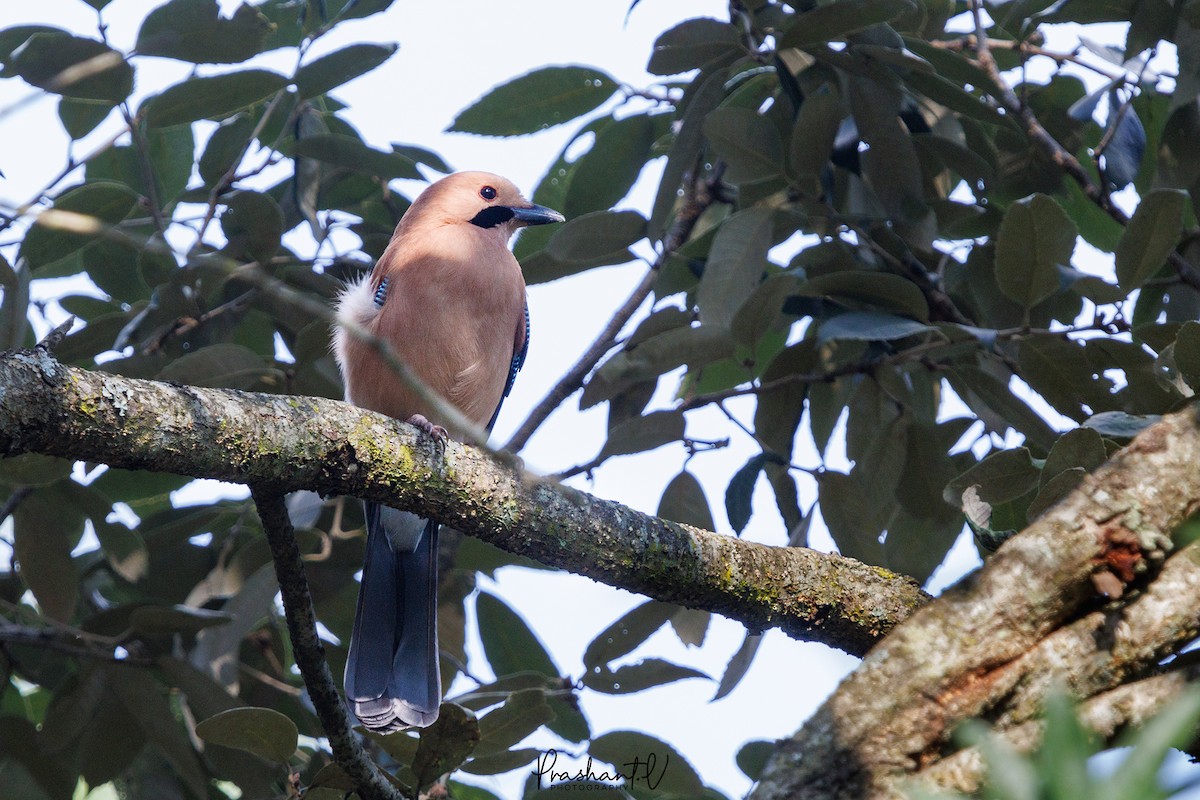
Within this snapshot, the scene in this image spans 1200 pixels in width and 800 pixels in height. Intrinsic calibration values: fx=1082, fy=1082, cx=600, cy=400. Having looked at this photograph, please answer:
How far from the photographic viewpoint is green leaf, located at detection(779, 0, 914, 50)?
9.53 ft

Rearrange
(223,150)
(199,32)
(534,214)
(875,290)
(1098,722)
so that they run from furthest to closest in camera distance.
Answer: (534,214) → (223,150) → (199,32) → (875,290) → (1098,722)

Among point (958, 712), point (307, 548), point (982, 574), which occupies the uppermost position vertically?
point (307, 548)

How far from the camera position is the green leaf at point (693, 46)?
10.4 ft

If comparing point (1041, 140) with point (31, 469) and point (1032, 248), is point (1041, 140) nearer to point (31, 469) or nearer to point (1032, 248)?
point (1032, 248)

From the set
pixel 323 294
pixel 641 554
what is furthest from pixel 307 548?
pixel 641 554

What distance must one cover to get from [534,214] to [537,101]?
91cm

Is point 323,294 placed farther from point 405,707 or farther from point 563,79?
point 405,707

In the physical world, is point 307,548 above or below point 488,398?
below

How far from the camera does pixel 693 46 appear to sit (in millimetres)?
3219

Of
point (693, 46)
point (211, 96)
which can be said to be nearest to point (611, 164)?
point (693, 46)

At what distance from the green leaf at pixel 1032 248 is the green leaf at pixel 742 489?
0.81 meters

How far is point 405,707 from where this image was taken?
3.28 meters

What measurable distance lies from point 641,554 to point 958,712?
1.07 m

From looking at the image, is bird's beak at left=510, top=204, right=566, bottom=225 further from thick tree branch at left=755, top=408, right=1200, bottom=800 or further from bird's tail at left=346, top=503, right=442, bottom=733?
thick tree branch at left=755, top=408, right=1200, bottom=800
